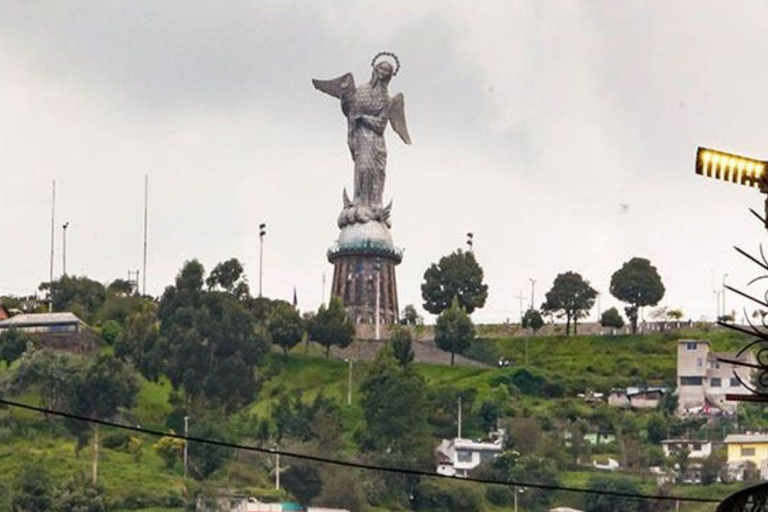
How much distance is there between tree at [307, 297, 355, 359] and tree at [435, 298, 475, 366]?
17.3 feet

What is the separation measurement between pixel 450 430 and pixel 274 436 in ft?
31.5

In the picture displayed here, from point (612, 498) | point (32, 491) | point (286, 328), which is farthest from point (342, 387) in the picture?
point (32, 491)

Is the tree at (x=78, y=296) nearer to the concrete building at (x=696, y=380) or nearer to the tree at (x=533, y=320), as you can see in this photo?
the tree at (x=533, y=320)

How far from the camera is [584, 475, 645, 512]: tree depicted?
496 feet

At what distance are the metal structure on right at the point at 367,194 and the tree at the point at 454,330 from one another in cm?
513

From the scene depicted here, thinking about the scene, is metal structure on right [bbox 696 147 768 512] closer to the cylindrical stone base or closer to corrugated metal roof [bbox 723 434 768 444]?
corrugated metal roof [bbox 723 434 768 444]

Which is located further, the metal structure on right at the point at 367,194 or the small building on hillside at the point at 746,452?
the metal structure on right at the point at 367,194

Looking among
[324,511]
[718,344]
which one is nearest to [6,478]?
[324,511]

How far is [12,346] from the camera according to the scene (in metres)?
174

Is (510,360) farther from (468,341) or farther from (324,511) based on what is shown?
(324,511)

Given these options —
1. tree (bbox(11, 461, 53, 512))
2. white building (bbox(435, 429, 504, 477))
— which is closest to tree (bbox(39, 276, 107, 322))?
white building (bbox(435, 429, 504, 477))

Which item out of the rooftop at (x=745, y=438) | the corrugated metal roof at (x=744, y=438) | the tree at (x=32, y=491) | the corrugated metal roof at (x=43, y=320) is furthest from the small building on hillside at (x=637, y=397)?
the tree at (x=32, y=491)

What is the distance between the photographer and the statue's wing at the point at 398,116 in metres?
181

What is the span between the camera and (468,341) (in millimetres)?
177250
